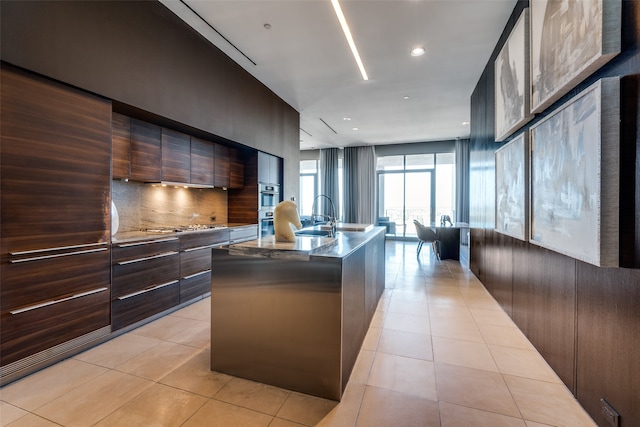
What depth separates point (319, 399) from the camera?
67.4 inches

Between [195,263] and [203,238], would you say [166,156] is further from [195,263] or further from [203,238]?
[195,263]

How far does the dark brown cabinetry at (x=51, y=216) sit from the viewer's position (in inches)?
70.6

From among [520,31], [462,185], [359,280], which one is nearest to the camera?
[359,280]

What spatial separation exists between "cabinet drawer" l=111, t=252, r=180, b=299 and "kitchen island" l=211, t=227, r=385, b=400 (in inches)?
44.6

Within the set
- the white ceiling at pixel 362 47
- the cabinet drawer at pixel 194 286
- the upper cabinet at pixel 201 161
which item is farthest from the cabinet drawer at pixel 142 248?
the white ceiling at pixel 362 47

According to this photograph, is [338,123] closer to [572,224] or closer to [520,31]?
[520,31]

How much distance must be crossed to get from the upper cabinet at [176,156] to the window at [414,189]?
278 inches

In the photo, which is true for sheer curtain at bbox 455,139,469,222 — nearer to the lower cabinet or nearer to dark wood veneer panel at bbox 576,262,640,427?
dark wood veneer panel at bbox 576,262,640,427

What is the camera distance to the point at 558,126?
5.90 feet

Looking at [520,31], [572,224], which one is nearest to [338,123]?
[520,31]

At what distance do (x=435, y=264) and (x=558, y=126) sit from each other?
4.20 m

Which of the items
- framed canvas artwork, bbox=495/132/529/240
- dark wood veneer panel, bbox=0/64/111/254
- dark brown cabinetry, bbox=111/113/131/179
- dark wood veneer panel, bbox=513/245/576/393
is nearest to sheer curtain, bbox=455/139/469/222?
framed canvas artwork, bbox=495/132/529/240

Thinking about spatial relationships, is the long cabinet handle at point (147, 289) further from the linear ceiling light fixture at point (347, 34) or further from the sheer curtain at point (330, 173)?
the sheer curtain at point (330, 173)

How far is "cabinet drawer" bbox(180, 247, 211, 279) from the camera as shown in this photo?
3236 mm
